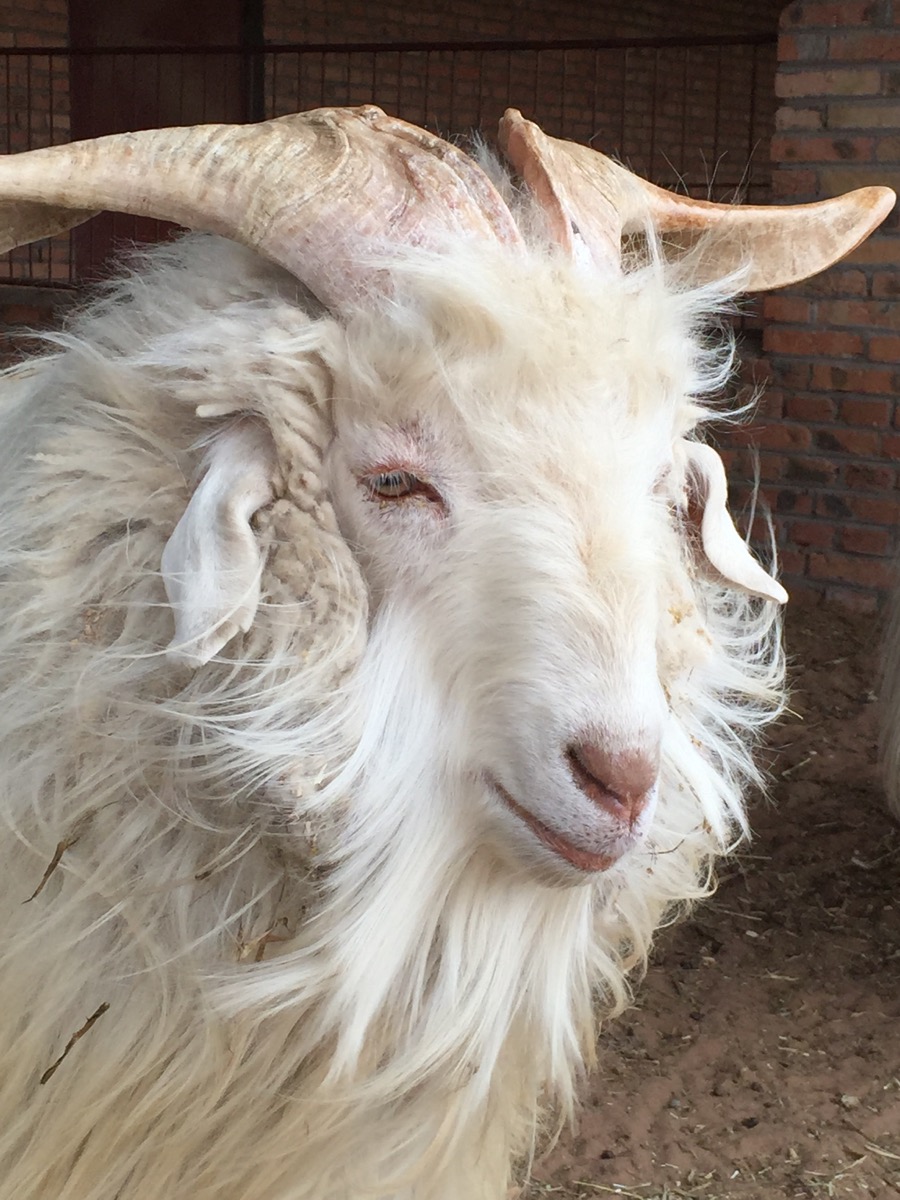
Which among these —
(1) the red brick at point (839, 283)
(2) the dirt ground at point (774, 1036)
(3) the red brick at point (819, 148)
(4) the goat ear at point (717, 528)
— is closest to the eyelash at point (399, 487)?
(4) the goat ear at point (717, 528)

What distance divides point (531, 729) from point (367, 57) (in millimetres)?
9251

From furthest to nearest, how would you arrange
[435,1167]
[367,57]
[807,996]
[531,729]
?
[367,57] → [807,996] → [435,1167] → [531,729]

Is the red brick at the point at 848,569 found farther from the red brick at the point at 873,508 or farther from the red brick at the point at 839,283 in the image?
the red brick at the point at 839,283

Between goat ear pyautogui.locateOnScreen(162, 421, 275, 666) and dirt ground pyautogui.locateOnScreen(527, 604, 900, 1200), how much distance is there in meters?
1.60

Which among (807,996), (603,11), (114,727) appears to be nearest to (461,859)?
(114,727)

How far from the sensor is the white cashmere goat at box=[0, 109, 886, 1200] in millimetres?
1403

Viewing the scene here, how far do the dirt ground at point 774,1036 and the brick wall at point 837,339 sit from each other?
50.1 inches

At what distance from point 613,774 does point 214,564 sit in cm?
45

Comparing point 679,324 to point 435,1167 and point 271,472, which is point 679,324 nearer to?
point 271,472

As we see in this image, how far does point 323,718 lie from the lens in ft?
4.72

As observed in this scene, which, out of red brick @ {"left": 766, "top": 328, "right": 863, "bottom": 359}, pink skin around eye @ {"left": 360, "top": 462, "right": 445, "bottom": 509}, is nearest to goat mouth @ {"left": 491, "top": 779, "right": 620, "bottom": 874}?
pink skin around eye @ {"left": 360, "top": 462, "right": 445, "bottom": 509}

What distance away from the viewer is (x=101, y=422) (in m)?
1.56

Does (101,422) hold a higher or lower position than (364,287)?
lower

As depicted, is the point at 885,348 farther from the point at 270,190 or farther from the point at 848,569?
the point at 270,190
